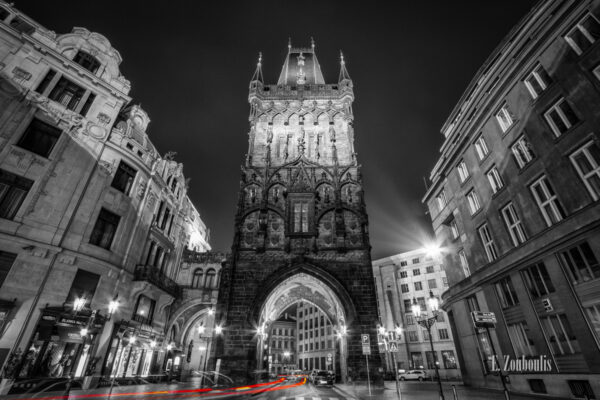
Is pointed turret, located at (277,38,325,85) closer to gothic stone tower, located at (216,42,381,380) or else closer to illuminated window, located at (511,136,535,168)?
gothic stone tower, located at (216,42,381,380)

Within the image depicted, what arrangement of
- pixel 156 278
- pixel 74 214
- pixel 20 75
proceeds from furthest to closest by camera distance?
pixel 156 278
pixel 20 75
pixel 74 214

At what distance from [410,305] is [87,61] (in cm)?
6191

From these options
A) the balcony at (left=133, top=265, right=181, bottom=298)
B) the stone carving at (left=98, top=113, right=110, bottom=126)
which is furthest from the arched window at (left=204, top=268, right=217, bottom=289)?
the stone carving at (left=98, top=113, right=110, bottom=126)

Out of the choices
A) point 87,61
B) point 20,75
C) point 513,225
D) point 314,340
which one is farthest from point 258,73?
point 314,340

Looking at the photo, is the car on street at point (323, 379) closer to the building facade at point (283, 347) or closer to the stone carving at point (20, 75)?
the stone carving at point (20, 75)

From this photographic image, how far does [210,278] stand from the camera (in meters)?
34.1

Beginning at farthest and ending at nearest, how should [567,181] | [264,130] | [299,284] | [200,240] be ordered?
[200,240] < [264,130] < [299,284] < [567,181]

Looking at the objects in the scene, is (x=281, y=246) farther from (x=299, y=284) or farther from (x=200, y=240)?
(x=200, y=240)

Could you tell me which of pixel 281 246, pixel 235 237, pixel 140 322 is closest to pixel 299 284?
pixel 281 246

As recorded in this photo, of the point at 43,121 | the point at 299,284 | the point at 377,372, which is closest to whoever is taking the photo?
the point at 377,372

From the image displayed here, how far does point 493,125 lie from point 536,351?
13060 millimetres

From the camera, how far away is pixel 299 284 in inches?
1055

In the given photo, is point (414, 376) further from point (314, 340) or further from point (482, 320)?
point (314, 340)

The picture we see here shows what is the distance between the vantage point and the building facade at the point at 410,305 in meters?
47.7
